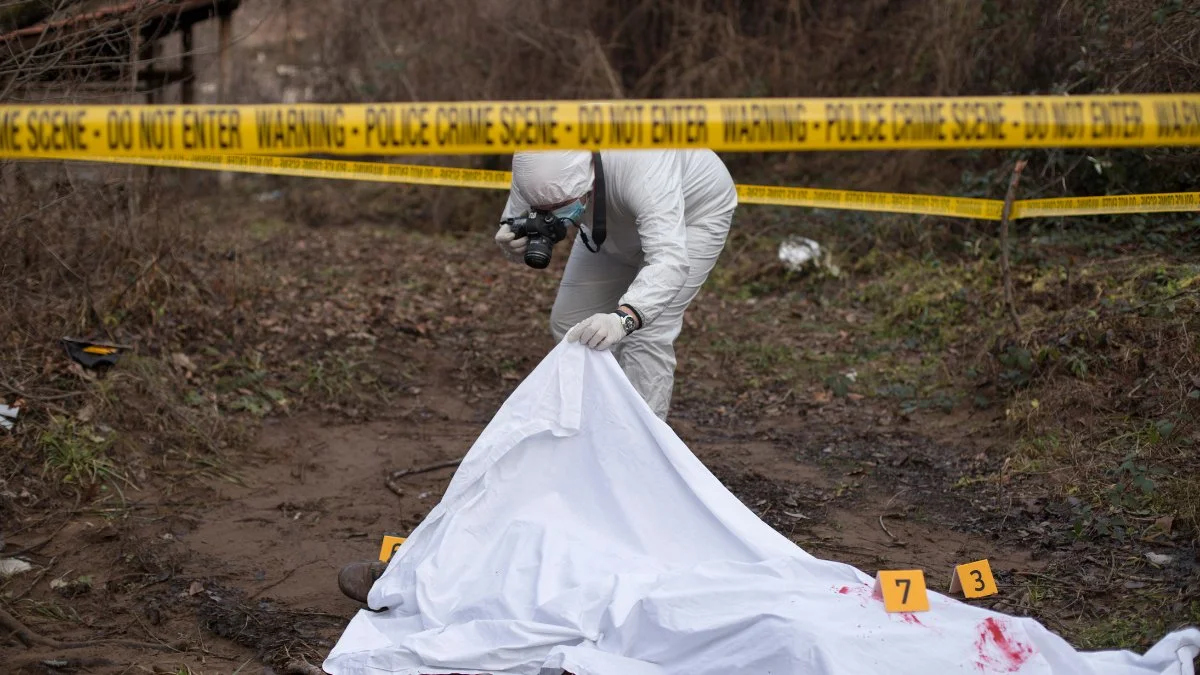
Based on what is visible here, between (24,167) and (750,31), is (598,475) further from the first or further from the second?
(750,31)

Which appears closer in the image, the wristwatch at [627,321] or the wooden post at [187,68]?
the wristwatch at [627,321]

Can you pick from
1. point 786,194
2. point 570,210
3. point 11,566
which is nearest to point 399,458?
point 11,566

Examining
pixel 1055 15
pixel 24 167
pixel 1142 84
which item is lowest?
pixel 24 167

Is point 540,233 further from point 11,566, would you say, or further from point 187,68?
point 187,68

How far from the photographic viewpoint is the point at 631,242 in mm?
4703

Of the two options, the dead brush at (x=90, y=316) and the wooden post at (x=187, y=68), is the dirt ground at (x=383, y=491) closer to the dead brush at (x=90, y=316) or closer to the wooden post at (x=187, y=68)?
the dead brush at (x=90, y=316)

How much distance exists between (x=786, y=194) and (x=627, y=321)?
4.93m

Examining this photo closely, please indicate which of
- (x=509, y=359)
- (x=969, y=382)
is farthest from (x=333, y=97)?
(x=969, y=382)

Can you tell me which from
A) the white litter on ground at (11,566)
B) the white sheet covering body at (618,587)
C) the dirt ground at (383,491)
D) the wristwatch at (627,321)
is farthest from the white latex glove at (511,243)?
the white litter on ground at (11,566)

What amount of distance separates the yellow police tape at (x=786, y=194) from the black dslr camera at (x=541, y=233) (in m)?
3.26

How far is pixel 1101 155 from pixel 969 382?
2.88 m

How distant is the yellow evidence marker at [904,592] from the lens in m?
2.98

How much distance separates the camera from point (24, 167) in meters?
6.04

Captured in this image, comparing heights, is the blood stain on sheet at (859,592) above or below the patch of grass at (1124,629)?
above
